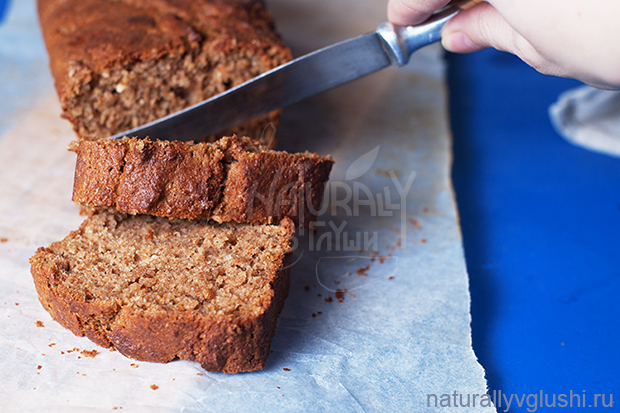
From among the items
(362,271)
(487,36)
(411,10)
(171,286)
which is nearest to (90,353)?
(171,286)

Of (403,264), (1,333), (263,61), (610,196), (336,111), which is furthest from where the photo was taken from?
(336,111)

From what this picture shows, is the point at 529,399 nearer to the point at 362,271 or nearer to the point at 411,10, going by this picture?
the point at 362,271

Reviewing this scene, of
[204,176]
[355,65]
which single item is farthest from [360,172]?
[204,176]

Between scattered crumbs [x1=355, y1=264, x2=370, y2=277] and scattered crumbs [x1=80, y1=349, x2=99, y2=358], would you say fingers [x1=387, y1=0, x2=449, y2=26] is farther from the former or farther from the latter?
scattered crumbs [x1=80, y1=349, x2=99, y2=358]

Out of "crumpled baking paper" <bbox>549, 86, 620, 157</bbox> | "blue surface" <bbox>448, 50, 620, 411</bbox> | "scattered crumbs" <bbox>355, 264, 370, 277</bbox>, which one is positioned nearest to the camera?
"blue surface" <bbox>448, 50, 620, 411</bbox>

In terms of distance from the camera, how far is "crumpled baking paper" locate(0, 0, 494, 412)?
212 cm

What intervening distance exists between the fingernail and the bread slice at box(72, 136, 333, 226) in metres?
1.04

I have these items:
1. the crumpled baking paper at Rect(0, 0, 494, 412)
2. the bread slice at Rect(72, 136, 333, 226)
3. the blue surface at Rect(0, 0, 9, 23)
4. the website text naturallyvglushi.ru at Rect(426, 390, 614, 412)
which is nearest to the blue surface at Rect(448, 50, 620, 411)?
the website text naturallyvglushi.ru at Rect(426, 390, 614, 412)

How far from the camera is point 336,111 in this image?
4.43 m

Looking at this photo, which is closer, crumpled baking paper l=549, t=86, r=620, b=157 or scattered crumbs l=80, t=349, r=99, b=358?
scattered crumbs l=80, t=349, r=99, b=358

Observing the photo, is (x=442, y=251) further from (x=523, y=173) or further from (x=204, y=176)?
(x=204, y=176)

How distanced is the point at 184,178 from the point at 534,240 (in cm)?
211

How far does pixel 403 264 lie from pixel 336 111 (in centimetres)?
186

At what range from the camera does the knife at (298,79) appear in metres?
2.94
